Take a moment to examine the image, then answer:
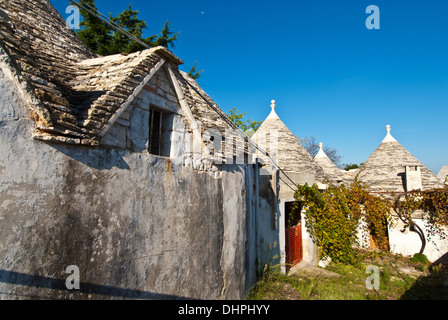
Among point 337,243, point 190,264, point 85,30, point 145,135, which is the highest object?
point 85,30

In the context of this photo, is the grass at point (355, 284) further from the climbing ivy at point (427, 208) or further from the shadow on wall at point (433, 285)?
the climbing ivy at point (427, 208)

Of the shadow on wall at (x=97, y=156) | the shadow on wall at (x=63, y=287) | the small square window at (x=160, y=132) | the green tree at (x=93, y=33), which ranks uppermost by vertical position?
the green tree at (x=93, y=33)

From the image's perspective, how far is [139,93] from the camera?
12.2 feet

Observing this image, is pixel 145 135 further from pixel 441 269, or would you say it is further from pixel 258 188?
pixel 441 269

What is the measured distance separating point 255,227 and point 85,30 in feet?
39.5

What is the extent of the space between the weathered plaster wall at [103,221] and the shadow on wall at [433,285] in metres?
6.20

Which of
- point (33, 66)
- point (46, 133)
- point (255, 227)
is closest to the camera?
point (46, 133)

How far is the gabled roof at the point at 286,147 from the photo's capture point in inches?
415

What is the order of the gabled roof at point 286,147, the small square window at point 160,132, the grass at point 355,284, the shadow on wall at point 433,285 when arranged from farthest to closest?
the gabled roof at point 286,147, the shadow on wall at point 433,285, the grass at point 355,284, the small square window at point 160,132

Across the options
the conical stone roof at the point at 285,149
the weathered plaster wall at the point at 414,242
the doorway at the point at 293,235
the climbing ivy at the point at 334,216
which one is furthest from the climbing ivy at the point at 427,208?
the doorway at the point at 293,235

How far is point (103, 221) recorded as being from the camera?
3002mm

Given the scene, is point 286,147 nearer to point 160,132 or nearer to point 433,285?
point 433,285
